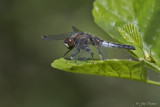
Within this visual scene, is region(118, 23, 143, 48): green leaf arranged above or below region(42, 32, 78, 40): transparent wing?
above

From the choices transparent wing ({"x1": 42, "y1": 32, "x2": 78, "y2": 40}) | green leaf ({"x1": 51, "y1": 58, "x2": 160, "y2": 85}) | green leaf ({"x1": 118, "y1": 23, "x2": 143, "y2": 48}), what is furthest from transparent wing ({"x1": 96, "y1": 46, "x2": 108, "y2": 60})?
green leaf ({"x1": 51, "y1": 58, "x2": 160, "y2": 85})

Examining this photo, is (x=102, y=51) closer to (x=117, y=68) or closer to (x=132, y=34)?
(x=132, y=34)

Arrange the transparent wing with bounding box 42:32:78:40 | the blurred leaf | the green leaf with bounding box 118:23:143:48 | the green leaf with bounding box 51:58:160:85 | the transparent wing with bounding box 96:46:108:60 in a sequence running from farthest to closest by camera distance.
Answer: the transparent wing with bounding box 42:32:78:40, the transparent wing with bounding box 96:46:108:60, the blurred leaf, the green leaf with bounding box 118:23:143:48, the green leaf with bounding box 51:58:160:85

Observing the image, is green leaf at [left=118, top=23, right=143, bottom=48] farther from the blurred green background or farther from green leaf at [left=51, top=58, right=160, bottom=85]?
the blurred green background

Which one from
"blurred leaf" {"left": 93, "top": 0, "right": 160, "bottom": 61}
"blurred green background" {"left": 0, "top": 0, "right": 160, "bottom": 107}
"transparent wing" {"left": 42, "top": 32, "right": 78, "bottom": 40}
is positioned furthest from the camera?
"blurred green background" {"left": 0, "top": 0, "right": 160, "bottom": 107}

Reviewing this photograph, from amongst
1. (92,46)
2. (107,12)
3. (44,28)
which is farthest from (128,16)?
(44,28)

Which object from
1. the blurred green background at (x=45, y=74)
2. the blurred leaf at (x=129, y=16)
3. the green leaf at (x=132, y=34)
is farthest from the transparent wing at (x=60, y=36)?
the blurred green background at (x=45, y=74)

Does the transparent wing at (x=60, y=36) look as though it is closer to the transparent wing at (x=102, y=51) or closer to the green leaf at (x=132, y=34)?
the transparent wing at (x=102, y=51)

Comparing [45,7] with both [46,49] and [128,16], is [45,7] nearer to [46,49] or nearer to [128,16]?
[46,49]

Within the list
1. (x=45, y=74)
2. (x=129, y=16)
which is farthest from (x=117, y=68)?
(x=45, y=74)
